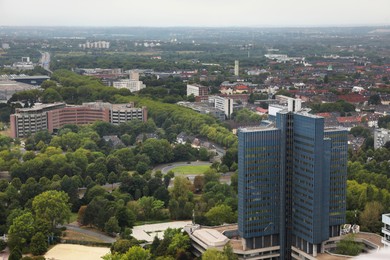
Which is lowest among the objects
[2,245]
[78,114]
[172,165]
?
[172,165]

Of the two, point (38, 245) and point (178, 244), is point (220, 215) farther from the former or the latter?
point (38, 245)

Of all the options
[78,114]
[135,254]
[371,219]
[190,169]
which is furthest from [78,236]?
[78,114]

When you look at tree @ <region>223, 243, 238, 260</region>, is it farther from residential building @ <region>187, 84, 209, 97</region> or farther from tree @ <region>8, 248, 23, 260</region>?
residential building @ <region>187, 84, 209, 97</region>

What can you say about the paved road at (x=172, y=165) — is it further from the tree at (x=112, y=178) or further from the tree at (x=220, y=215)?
the tree at (x=220, y=215)

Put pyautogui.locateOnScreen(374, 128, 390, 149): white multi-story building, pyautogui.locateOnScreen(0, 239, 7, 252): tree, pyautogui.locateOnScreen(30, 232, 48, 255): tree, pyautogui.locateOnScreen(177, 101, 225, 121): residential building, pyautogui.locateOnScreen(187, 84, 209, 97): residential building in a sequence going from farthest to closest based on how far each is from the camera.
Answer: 1. pyautogui.locateOnScreen(187, 84, 209, 97): residential building
2. pyautogui.locateOnScreen(177, 101, 225, 121): residential building
3. pyautogui.locateOnScreen(374, 128, 390, 149): white multi-story building
4. pyautogui.locateOnScreen(0, 239, 7, 252): tree
5. pyautogui.locateOnScreen(30, 232, 48, 255): tree

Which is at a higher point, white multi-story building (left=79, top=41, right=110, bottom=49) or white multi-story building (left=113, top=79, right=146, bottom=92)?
white multi-story building (left=79, top=41, right=110, bottom=49)

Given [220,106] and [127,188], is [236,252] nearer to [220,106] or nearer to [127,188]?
[127,188]

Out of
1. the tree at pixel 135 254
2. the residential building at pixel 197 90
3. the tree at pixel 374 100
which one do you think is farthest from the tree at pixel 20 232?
the tree at pixel 374 100

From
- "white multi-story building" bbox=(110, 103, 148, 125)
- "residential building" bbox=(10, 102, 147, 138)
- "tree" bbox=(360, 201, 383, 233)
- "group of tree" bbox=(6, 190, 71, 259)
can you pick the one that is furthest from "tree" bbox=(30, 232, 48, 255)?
"white multi-story building" bbox=(110, 103, 148, 125)
